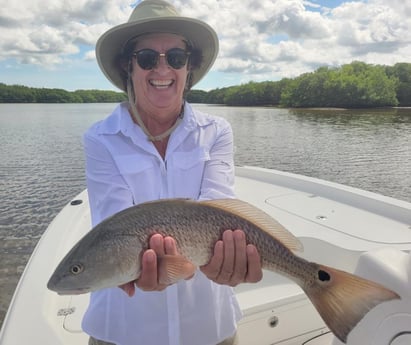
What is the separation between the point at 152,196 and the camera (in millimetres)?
2109

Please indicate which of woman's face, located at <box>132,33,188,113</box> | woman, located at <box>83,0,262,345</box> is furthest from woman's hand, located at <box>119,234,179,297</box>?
woman's face, located at <box>132,33,188,113</box>

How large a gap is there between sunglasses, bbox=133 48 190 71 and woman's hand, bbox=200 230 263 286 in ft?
3.41

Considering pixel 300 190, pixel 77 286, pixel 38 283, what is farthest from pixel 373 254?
pixel 300 190

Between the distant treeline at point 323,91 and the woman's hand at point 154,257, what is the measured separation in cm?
6492

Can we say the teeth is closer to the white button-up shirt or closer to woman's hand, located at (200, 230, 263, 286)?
the white button-up shirt

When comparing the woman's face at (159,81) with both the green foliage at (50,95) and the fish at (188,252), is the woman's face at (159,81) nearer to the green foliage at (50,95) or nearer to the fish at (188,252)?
the fish at (188,252)

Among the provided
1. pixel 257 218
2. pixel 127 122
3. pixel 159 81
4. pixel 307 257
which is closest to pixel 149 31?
pixel 159 81

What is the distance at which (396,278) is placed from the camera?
1.87m

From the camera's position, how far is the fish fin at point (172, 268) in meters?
1.71

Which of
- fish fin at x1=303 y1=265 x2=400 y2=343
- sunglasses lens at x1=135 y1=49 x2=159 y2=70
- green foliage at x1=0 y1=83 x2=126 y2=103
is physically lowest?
green foliage at x1=0 y1=83 x2=126 y2=103

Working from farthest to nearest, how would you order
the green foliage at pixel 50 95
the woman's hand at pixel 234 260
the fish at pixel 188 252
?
the green foliage at pixel 50 95 < the woman's hand at pixel 234 260 < the fish at pixel 188 252

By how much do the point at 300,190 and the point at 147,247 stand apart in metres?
4.33

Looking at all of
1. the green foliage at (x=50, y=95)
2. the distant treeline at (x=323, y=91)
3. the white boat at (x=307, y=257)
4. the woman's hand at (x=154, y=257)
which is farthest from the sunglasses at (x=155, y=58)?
the green foliage at (x=50, y=95)

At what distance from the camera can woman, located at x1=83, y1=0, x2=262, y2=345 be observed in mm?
2008
